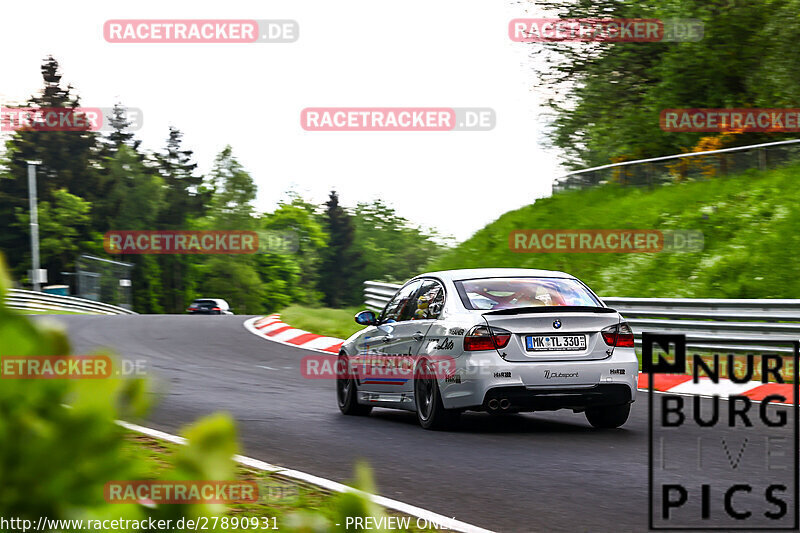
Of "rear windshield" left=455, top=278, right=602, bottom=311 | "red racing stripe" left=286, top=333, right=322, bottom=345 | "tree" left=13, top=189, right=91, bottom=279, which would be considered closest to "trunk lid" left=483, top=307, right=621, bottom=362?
"rear windshield" left=455, top=278, right=602, bottom=311

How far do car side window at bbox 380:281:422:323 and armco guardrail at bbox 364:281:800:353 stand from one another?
5.08 meters

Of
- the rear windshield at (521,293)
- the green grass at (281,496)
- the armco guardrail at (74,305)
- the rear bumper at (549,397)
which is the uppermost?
the rear windshield at (521,293)

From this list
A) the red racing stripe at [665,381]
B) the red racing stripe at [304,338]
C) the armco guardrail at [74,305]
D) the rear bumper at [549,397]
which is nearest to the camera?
the rear bumper at [549,397]

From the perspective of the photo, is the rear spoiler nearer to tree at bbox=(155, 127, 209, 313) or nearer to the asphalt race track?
the asphalt race track

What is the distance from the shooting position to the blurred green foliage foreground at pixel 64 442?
1126 mm

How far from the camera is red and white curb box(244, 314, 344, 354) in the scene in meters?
20.1

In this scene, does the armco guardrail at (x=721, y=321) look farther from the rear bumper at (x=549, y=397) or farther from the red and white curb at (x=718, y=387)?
the rear bumper at (x=549, y=397)

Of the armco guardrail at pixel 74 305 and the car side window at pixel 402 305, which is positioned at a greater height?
the car side window at pixel 402 305

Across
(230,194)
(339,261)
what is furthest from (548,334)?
(339,261)

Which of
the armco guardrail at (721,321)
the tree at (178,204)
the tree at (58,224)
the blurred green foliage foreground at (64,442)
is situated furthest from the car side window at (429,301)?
the tree at (178,204)

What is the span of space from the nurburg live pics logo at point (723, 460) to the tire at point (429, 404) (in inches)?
71.3

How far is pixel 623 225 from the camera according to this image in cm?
2434

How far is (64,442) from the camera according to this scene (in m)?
1.15

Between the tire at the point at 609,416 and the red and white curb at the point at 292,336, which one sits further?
the red and white curb at the point at 292,336
